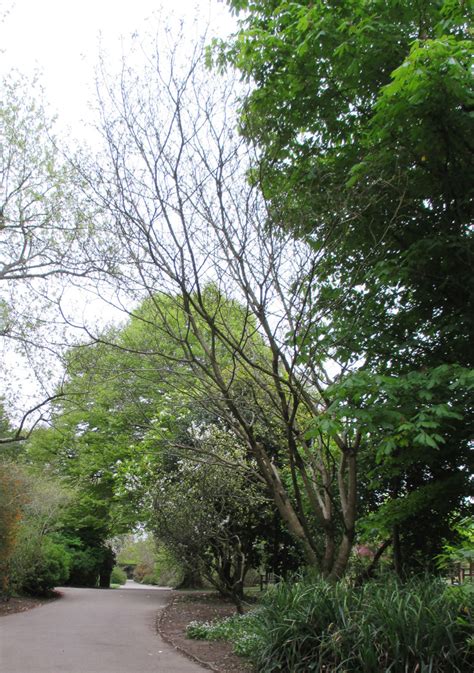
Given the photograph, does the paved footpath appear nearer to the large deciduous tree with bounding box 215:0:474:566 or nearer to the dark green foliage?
the dark green foliage

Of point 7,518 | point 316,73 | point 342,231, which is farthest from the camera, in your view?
point 7,518

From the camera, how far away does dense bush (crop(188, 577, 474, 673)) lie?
5.30 meters

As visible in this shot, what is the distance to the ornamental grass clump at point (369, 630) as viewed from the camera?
529 cm

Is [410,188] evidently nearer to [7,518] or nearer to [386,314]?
[386,314]

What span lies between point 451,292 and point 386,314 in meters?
0.90

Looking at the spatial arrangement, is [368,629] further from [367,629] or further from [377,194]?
[377,194]

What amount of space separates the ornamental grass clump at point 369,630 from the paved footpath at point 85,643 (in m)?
1.31

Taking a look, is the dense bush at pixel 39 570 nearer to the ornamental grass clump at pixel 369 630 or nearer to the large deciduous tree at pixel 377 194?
the ornamental grass clump at pixel 369 630

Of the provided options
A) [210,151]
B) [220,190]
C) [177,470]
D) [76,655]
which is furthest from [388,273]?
[177,470]

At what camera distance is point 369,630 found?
5574 millimetres

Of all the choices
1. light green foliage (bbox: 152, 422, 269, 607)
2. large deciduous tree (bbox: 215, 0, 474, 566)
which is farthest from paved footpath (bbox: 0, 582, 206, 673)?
large deciduous tree (bbox: 215, 0, 474, 566)

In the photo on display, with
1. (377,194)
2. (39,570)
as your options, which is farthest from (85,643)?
(377,194)

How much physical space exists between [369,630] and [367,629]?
0.03 meters

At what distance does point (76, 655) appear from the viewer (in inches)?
291
